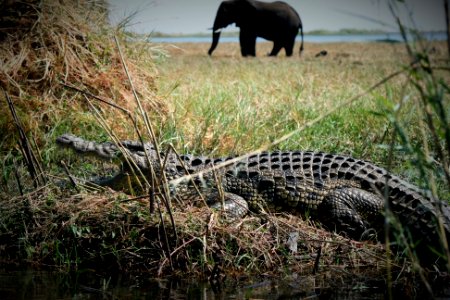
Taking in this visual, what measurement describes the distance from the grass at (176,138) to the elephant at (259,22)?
12502mm

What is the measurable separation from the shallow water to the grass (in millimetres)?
142

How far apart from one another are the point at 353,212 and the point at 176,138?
70.1 inches

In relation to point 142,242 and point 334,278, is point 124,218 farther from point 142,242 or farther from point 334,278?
point 334,278

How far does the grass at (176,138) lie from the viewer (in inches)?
147

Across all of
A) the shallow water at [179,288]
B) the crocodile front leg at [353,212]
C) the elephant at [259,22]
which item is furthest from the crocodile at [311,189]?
the elephant at [259,22]

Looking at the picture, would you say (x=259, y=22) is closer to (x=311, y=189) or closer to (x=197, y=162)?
(x=197, y=162)

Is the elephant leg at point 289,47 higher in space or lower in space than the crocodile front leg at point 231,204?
higher

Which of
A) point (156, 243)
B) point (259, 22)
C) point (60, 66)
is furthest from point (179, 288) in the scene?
point (259, 22)

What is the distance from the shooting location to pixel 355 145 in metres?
6.27

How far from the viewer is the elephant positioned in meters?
22.8

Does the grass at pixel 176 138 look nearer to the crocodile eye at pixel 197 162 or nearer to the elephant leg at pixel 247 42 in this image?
the crocodile eye at pixel 197 162

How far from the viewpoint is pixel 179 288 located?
3.46m

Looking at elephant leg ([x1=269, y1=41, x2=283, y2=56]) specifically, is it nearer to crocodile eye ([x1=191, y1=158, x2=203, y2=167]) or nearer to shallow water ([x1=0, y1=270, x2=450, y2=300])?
crocodile eye ([x1=191, y1=158, x2=203, y2=167])

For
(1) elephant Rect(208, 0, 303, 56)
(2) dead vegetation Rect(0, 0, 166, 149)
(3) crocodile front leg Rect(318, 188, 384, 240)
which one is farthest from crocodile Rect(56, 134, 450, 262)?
(1) elephant Rect(208, 0, 303, 56)
